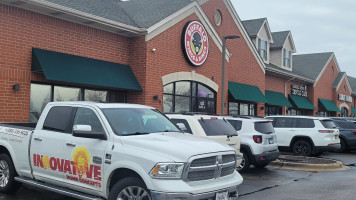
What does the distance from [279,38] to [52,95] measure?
23.4 meters

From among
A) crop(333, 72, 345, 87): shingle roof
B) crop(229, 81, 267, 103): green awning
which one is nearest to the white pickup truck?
crop(229, 81, 267, 103): green awning

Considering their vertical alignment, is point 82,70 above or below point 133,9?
below

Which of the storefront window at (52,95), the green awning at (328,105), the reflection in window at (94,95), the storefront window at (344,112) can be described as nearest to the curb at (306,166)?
the reflection in window at (94,95)

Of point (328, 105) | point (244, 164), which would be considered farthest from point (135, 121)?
point (328, 105)

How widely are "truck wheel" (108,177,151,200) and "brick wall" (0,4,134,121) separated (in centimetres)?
745

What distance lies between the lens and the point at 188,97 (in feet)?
→ 60.6

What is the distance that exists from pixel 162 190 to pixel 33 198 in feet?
12.0

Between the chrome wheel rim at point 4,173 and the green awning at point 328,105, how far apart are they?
107 ft

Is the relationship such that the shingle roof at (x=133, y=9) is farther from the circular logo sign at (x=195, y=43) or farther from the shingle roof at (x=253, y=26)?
the shingle roof at (x=253, y=26)

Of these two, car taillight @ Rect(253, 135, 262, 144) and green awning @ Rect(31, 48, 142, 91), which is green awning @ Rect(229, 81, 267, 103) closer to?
green awning @ Rect(31, 48, 142, 91)

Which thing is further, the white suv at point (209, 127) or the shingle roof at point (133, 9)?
the shingle roof at point (133, 9)

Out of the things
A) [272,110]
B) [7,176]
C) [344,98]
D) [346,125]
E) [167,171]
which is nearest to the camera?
[167,171]

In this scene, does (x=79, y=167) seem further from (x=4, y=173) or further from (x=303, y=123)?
(x=303, y=123)

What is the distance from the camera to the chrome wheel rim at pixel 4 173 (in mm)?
8011
